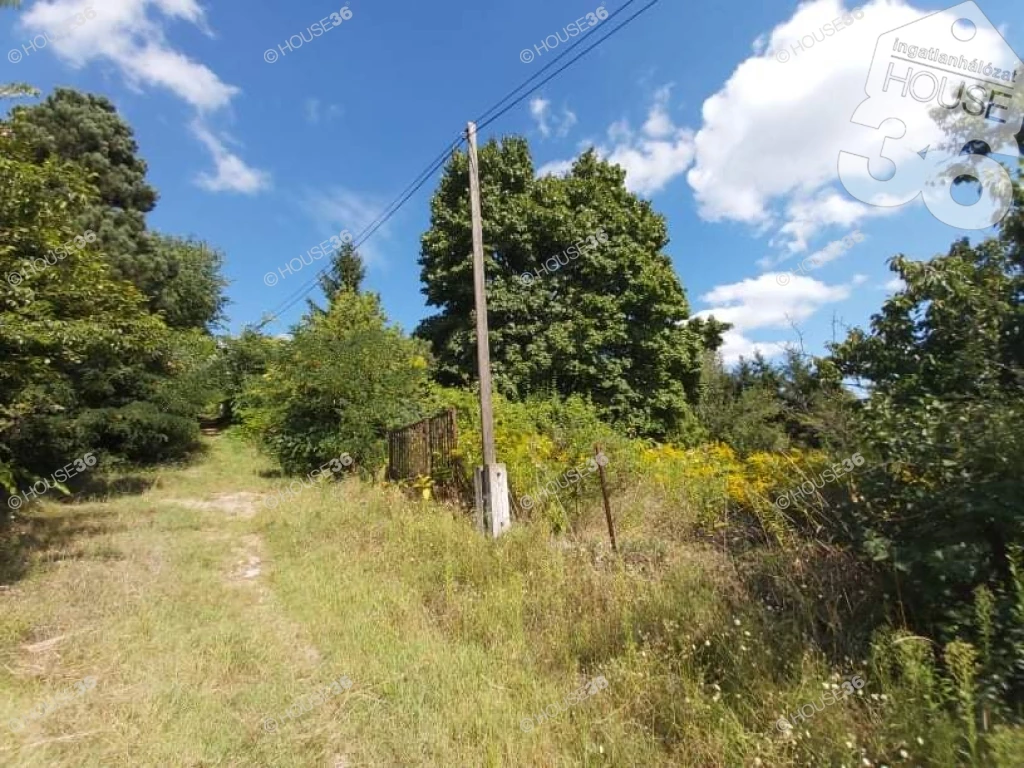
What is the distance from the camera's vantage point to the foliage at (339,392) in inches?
476

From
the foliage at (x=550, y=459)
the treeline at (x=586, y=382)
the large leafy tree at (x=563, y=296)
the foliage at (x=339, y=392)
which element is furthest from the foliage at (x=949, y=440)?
the large leafy tree at (x=563, y=296)

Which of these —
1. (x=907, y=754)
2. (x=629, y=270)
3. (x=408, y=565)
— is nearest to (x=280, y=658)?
(x=408, y=565)

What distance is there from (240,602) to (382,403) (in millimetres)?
7598

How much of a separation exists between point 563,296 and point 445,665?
13858 mm

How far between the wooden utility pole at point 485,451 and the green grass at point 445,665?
0.49m

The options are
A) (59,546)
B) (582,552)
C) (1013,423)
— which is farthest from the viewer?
(59,546)

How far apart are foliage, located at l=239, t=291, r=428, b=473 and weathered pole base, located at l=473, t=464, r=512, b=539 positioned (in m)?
5.67

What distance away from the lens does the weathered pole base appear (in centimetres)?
618

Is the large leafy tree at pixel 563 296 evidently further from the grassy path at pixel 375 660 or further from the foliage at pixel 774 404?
the grassy path at pixel 375 660

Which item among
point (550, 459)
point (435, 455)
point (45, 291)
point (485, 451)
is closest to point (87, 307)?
point (45, 291)

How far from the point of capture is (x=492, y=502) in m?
6.24

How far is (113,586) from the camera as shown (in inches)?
200

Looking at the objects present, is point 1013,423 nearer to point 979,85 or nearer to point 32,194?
point 979,85

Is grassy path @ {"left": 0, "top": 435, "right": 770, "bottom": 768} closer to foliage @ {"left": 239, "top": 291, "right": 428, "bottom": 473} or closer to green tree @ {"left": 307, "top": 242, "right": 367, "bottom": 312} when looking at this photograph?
foliage @ {"left": 239, "top": 291, "right": 428, "bottom": 473}
